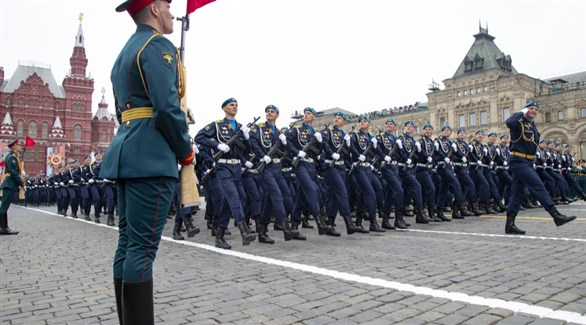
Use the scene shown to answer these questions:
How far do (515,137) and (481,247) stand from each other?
2.56 metres

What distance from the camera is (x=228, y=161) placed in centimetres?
755

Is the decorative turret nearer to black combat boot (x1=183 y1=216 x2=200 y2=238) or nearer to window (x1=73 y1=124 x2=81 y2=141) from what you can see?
window (x1=73 y1=124 x2=81 y2=141)

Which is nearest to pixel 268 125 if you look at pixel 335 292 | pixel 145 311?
pixel 335 292

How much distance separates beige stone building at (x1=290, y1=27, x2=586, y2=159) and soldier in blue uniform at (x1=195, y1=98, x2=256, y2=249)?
169 ft

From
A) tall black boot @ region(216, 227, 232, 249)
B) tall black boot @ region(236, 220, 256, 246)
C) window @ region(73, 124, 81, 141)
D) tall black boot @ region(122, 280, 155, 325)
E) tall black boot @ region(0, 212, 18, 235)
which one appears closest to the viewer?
tall black boot @ region(122, 280, 155, 325)

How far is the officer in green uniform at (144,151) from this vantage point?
8.17ft

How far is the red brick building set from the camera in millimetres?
75250

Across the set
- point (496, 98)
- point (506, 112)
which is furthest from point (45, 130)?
point (506, 112)

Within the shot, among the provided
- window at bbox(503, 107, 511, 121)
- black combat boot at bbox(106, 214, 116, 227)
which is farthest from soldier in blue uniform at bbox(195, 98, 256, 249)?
window at bbox(503, 107, 511, 121)

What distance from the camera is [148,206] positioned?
102 inches

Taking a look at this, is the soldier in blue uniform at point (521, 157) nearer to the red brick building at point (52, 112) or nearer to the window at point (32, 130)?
the red brick building at point (52, 112)

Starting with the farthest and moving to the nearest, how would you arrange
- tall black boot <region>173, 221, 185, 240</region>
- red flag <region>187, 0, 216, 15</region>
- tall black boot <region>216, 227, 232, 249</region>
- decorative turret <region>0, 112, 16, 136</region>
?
decorative turret <region>0, 112, 16, 136</region>, red flag <region>187, 0, 216, 15</region>, tall black boot <region>173, 221, 185, 240</region>, tall black boot <region>216, 227, 232, 249</region>

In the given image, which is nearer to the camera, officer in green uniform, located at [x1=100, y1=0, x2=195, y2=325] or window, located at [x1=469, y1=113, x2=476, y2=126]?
officer in green uniform, located at [x1=100, y1=0, x2=195, y2=325]

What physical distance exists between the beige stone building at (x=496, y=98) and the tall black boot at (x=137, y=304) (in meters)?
55.8
